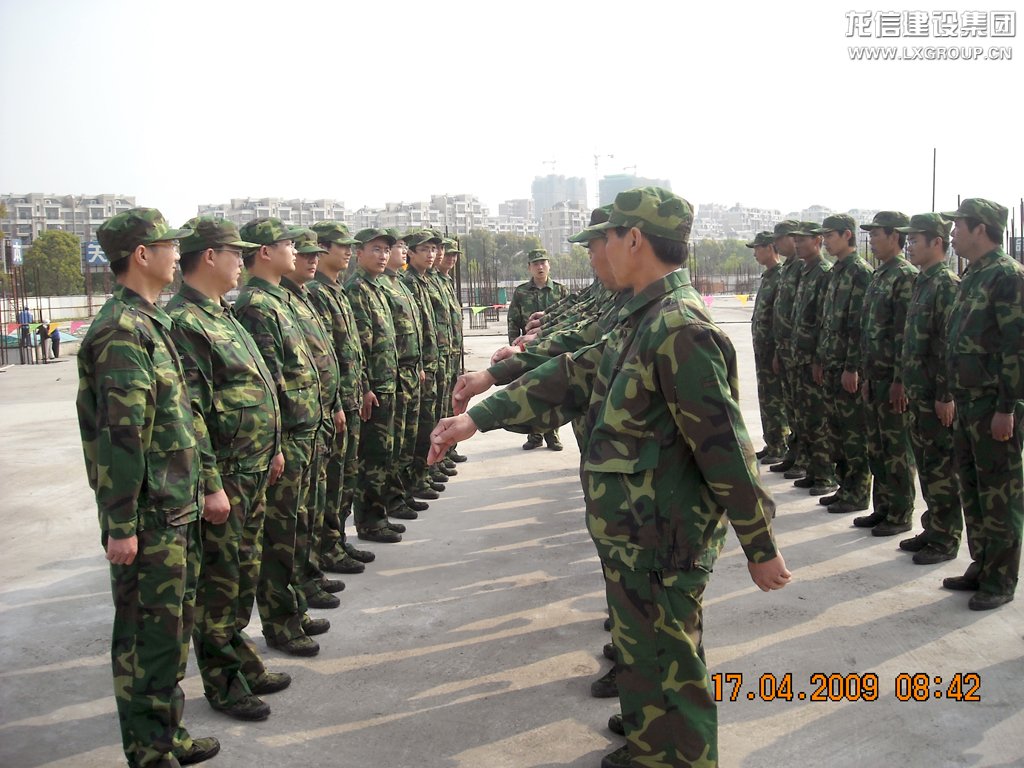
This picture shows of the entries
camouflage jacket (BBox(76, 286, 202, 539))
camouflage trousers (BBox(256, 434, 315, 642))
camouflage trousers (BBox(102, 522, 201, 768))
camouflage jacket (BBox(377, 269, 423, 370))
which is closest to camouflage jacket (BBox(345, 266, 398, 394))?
camouflage jacket (BBox(377, 269, 423, 370))

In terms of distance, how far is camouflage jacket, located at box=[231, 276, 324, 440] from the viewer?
14.4 feet

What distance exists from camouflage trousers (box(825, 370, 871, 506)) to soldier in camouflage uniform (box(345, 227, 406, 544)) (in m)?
3.67

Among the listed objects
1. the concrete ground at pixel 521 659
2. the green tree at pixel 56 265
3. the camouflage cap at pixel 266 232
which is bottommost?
the concrete ground at pixel 521 659

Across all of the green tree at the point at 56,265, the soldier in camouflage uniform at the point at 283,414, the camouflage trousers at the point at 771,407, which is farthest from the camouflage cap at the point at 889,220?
the green tree at the point at 56,265

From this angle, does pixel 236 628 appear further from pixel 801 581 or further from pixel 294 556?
pixel 801 581

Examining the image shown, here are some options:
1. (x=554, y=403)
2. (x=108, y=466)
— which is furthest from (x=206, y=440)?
(x=554, y=403)

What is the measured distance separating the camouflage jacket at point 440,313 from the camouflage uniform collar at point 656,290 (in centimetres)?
564

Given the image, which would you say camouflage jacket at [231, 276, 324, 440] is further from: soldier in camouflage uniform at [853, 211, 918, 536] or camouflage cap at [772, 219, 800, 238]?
camouflage cap at [772, 219, 800, 238]

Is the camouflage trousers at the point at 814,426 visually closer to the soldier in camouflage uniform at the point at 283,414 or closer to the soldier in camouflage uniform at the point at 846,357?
the soldier in camouflage uniform at the point at 846,357

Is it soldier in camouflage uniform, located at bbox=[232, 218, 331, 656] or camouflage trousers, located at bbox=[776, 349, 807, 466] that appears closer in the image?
soldier in camouflage uniform, located at bbox=[232, 218, 331, 656]

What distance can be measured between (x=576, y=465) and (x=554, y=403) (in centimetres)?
614

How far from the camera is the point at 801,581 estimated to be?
5.39 meters

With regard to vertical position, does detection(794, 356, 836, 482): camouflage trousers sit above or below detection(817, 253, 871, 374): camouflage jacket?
below

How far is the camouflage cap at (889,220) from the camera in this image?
6.41 meters
